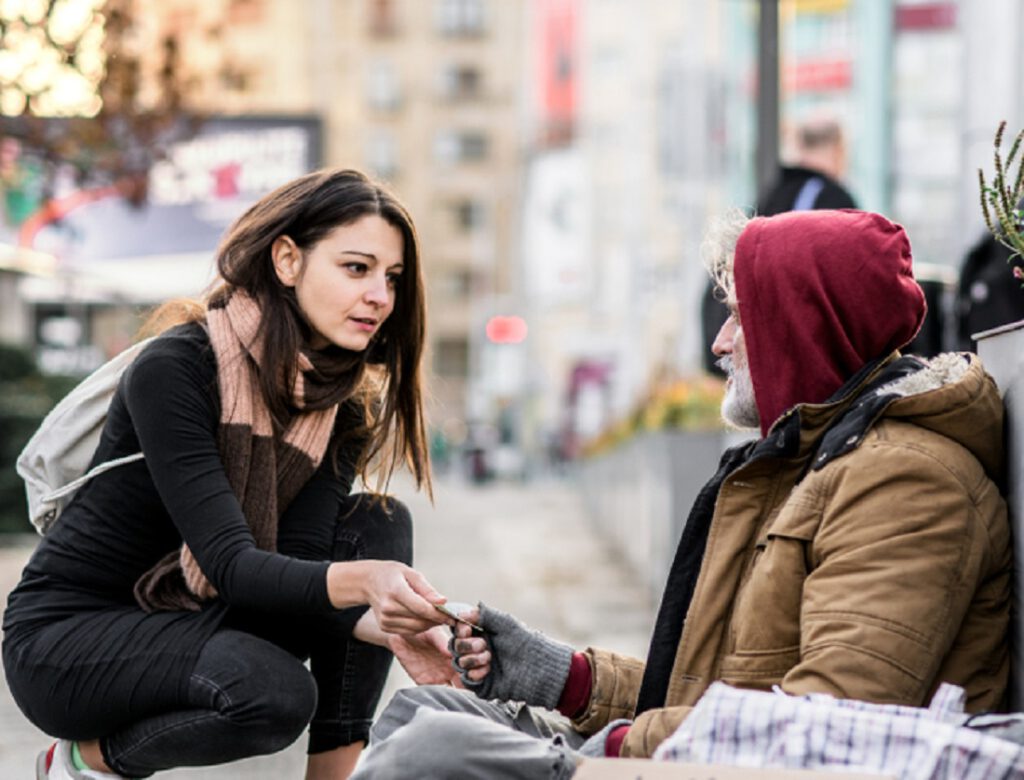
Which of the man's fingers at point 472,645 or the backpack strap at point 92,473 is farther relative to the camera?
the backpack strap at point 92,473

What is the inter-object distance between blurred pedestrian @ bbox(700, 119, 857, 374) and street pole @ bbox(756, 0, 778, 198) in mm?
923

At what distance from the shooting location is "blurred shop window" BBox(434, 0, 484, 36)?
81000 mm

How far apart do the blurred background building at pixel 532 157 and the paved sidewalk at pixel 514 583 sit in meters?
1.29

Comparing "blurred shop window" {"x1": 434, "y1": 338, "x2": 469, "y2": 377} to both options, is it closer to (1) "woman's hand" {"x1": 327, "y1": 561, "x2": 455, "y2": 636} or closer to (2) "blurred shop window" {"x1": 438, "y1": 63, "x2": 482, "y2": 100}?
(2) "blurred shop window" {"x1": 438, "y1": 63, "x2": 482, "y2": 100}

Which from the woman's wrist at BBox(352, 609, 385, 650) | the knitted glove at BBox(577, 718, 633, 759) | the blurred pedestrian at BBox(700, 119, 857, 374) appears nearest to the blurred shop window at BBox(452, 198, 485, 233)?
the blurred pedestrian at BBox(700, 119, 857, 374)

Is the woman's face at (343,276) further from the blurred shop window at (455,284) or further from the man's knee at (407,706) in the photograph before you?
the blurred shop window at (455,284)

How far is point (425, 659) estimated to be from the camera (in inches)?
141

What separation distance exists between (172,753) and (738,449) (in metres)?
1.37

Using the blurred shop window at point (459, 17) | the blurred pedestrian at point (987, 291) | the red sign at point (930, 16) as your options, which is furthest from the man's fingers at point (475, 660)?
the blurred shop window at point (459, 17)

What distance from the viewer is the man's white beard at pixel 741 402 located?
3.12 m

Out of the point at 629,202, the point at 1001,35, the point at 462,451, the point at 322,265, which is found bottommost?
the point at 462,451

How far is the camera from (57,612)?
11.9 feet

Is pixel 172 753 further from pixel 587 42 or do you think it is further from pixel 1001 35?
pixel 587 42

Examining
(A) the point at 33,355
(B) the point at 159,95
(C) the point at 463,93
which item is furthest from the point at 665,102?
(C) the point at 463,93
